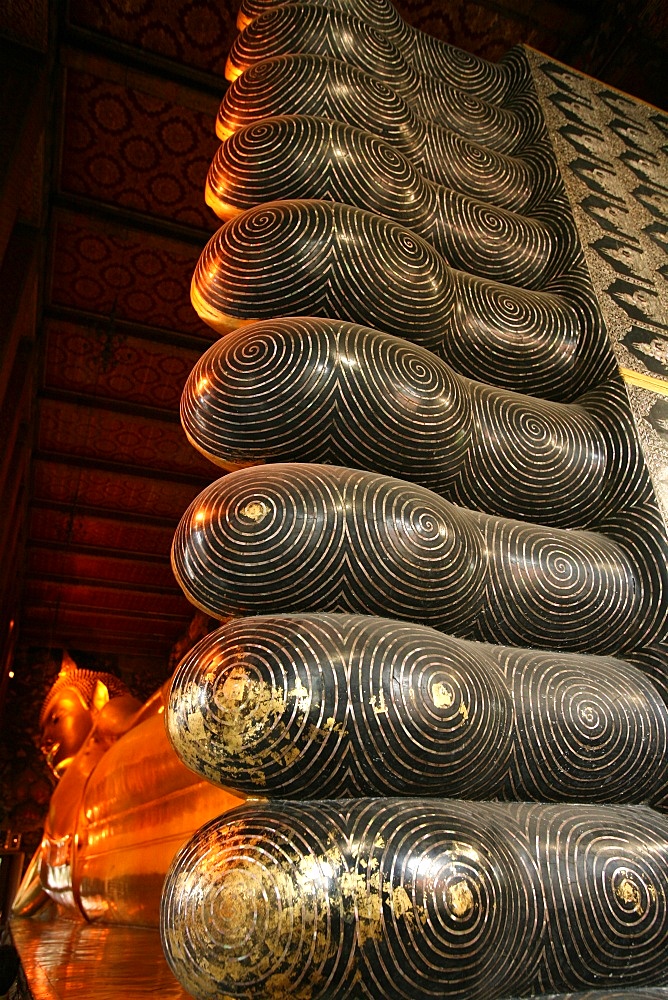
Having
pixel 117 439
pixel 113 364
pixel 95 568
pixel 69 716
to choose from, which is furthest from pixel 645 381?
pixel 95 568

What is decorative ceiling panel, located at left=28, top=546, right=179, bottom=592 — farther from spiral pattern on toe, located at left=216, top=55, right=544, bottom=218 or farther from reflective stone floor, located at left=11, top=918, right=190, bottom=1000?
spiral pattern on toe, located at left=216, top=55, right=544, bottom=218

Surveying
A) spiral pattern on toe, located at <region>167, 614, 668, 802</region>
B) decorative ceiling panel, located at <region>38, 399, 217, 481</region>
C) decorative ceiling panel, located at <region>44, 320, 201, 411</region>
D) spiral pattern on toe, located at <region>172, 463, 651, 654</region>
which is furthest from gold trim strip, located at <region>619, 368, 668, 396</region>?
decorative ceiling panel, located at <region>38, 399, 217, 481</region>

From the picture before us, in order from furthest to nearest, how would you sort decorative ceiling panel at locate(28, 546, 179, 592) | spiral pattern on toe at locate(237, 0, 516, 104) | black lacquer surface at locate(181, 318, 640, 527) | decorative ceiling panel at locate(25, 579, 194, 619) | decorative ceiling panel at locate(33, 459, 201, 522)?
decorative ceiling panel at locate(25, 579, 194, 619)
decorative ceiling panel at locate(28, 546, 179, 592)
decorative ceiling panel at locate(33, 459, 201, 522)
spiral pattern on toe at locate(237, 0, 516, 104)
black lacquer surface at locate(181, 318, 640, 527)

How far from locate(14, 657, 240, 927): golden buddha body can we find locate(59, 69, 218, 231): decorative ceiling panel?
3482 mm

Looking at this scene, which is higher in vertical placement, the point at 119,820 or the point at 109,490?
the point at 109,490

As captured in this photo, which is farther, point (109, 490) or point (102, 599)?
point (102, 599)

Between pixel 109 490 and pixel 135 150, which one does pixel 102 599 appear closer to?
pixel 109 490

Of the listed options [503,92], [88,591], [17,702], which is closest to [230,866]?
[503,92]

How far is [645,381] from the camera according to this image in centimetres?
158

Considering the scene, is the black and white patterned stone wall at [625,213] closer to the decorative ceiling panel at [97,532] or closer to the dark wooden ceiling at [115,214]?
the dark wooden ceiling at [115,214]

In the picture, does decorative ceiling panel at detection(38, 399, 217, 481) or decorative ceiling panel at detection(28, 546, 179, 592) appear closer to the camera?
decorative ceiling panel at detection(38, 399, 217, 481)

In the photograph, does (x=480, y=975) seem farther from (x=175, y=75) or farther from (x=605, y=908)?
(x=175, y=75)

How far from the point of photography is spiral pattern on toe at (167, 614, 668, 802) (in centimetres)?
84

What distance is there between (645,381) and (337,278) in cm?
80
